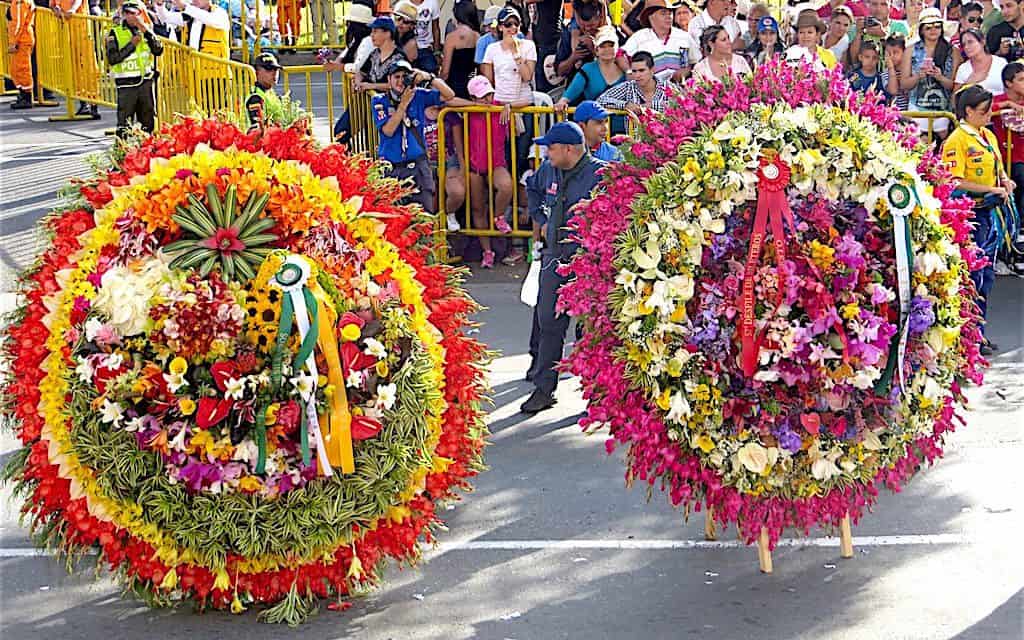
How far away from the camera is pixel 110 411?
5.62 m

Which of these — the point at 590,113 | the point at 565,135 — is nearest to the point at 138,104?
the point at 590,113

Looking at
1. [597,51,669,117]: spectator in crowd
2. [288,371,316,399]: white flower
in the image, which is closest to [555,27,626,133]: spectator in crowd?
[597,51,669,117]: spectator in crowd

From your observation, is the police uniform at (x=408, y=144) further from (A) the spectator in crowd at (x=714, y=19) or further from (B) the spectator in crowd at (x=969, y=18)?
(B) the spectator in crowd at (x=969, y=18)

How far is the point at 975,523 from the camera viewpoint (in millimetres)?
6984

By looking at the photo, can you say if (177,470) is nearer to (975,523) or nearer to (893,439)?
(893,439)

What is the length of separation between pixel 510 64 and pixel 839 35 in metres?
3.30

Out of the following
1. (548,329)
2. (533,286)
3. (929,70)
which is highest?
(929,70)

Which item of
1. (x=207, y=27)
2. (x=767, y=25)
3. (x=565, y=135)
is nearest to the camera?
(x=565, y=135)

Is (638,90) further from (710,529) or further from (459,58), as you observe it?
(710,529)

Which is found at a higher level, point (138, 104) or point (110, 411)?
point (138, 104)

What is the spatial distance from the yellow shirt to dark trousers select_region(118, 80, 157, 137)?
337 inches

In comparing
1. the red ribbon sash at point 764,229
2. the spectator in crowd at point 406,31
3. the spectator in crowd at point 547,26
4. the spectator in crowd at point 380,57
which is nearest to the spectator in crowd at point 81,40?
the spectator in crowd at point 406,31

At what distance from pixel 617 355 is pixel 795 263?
826 mm

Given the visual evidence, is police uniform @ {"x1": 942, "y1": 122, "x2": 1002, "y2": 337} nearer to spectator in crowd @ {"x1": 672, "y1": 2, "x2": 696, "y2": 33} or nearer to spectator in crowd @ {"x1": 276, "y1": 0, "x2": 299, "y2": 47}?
spectator in crowd @ {"x1": 672, "y1": 2, "x2": 696, "y2": 33}
